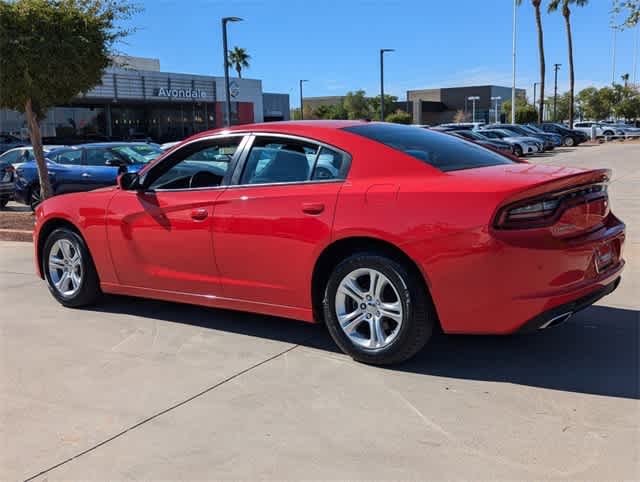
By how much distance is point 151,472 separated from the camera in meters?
3.13

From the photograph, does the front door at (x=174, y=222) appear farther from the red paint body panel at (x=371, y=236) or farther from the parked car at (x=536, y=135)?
the parked car at (x=536, y=135)

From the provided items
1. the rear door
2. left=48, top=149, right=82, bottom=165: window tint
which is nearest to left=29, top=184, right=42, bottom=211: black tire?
left=48, top=149, right=82, bottom=165: window tint

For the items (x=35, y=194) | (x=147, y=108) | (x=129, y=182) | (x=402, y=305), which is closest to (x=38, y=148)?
(x=35, y=194)

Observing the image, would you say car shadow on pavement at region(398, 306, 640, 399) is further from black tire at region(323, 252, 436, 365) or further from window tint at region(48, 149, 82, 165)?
window tint at region(48, 149, 82, 165)

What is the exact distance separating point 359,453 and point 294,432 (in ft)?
1.39

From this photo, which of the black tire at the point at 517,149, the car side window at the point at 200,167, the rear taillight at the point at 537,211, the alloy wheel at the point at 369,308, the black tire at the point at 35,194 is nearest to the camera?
the rear taillight at the point at 537,211

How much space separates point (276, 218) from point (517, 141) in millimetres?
29985

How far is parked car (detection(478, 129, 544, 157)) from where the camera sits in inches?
1265

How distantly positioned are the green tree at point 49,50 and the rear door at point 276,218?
296 inches

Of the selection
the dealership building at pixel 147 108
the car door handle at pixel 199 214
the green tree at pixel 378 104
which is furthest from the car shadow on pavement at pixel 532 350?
the green tree at pixel 378 104

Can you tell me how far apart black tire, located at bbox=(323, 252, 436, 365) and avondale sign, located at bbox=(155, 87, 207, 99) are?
1611 inches

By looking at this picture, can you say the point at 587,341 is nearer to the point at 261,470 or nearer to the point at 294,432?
the point at 294,432

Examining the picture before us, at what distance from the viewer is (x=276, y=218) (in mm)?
4574

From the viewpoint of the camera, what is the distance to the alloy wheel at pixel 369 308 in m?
4.21
